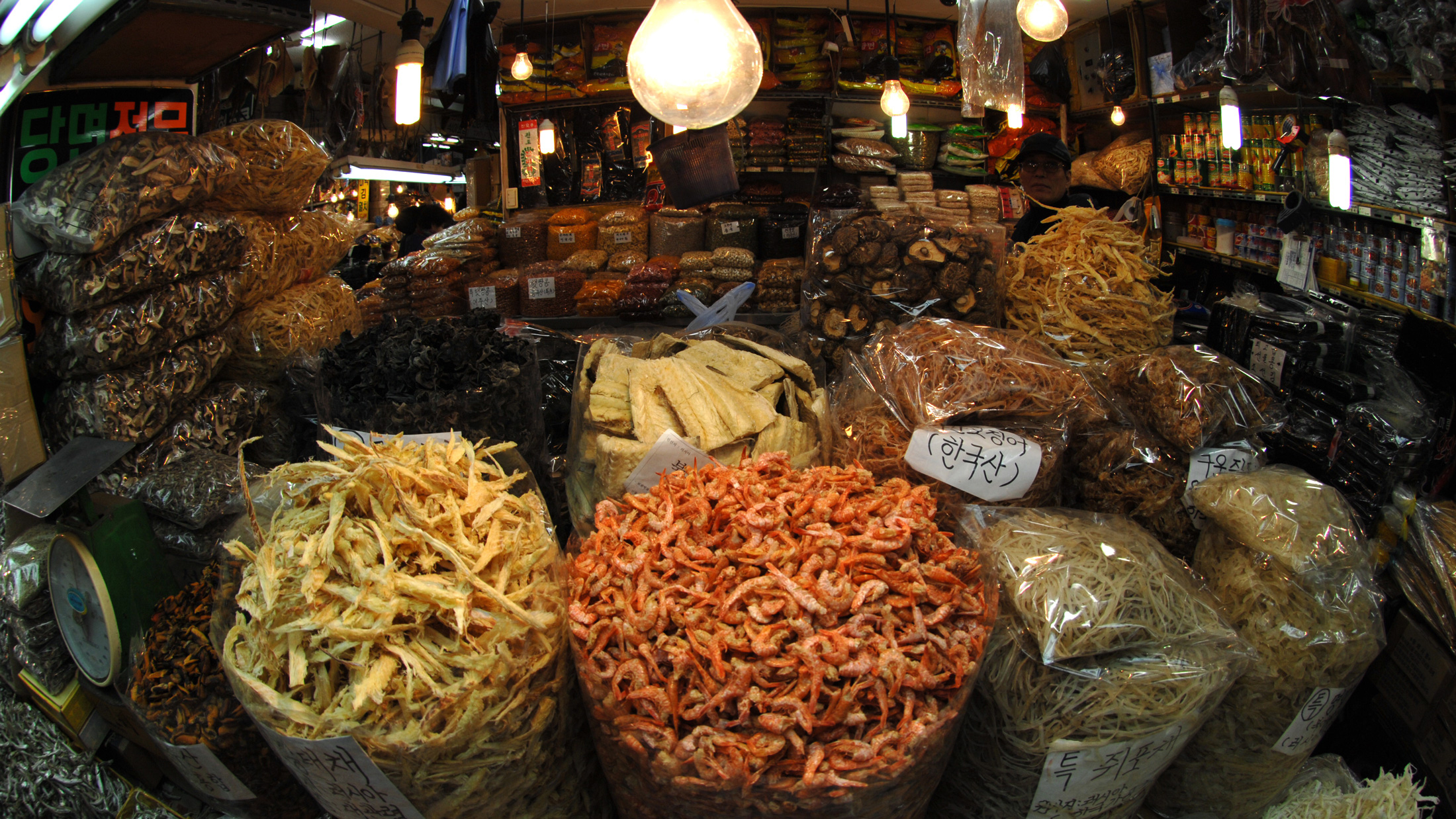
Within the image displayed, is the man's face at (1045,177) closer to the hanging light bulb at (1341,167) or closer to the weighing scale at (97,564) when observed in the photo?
the hanging light bulb at (1341,167)

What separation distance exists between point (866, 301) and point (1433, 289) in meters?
1.75

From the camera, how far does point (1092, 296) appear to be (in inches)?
71.4

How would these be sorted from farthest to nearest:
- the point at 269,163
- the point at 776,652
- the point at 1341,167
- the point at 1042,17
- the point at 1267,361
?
the point at 1341,167, the point at 1042,17, the point at 269,163, the point at 1267,361, the point at 776,652

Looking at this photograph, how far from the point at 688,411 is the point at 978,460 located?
0.54 metres

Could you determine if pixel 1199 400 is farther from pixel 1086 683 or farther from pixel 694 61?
pixel 694 61

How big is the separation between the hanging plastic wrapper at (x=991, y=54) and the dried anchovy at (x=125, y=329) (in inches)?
90.3

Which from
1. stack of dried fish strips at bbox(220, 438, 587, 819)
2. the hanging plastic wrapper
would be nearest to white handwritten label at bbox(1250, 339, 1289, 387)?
the hanging plastic wrapper

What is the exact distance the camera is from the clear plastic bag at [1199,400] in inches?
52.0

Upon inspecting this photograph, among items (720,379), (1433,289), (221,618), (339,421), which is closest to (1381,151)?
(1433,289)

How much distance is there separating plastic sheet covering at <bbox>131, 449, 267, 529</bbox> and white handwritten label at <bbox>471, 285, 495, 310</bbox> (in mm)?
2193

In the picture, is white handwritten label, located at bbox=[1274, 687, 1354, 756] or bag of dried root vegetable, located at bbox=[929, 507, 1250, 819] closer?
bag of dried root vegetable, located at bbox=[929, 507, 1250, 819]

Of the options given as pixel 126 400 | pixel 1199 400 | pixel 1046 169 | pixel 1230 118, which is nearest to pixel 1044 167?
pixel 1046 169

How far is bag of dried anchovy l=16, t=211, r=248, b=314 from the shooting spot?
163 cm

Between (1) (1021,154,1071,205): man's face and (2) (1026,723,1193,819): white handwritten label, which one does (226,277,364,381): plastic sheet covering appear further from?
(1) (1021,154,1071,205): man's face
